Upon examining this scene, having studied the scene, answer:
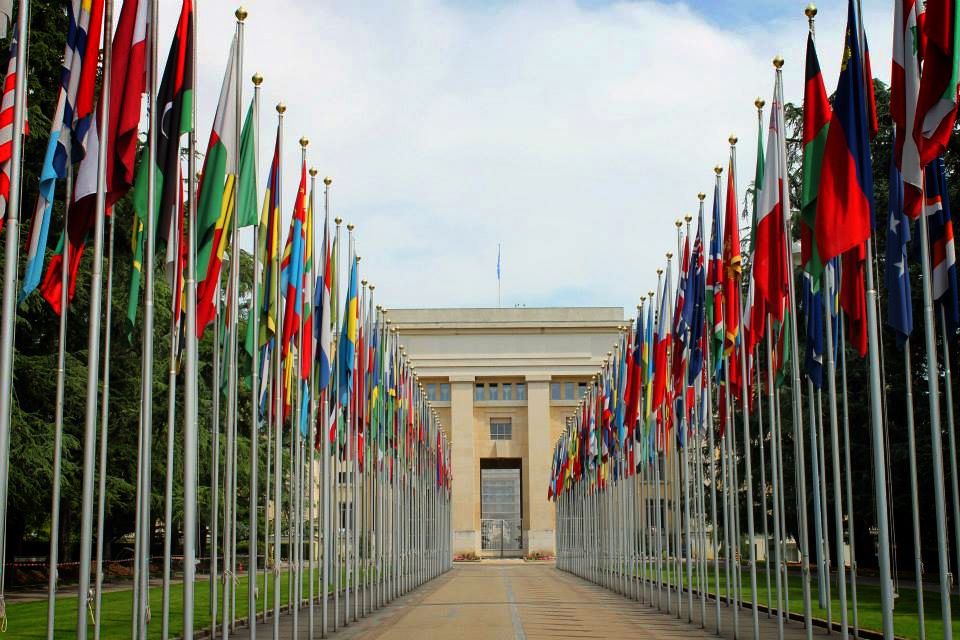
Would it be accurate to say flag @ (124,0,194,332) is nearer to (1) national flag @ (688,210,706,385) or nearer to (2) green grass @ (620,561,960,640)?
(2) green grass @ (620,561,960,640)

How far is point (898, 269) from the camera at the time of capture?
14.4 metres

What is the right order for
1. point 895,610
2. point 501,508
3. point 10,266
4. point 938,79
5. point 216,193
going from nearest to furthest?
point 10,266 → point 938,79 → point 216,193 → point 895,610 → point 501,508

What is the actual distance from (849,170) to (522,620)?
16.3m

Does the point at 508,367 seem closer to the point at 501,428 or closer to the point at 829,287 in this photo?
the point at 501,428

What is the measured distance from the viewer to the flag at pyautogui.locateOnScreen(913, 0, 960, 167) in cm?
1208

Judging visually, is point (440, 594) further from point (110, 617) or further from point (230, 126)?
point (230, 126)

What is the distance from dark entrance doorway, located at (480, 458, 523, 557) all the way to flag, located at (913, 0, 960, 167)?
3527 inches

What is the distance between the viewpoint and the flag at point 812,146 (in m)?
14.9

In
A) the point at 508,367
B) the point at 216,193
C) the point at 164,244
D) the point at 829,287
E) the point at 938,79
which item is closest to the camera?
the point at 938,79

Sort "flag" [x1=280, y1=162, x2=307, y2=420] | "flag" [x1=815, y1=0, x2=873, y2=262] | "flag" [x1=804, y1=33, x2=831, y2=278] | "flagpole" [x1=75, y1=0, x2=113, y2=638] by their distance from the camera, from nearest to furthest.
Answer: "flagpole" [x1=75, y1=0, x2=113, y2=638]
"flag" [x1=815, y1=0, x2=873, y2=262]
"flag" [x1=804, y1=33, x2=831, y2=278]
"flag" [x1=280, y1=162, x2=307, y2=420]

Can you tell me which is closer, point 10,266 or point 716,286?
point 10,266

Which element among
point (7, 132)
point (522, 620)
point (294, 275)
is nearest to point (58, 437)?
point (7, 132)

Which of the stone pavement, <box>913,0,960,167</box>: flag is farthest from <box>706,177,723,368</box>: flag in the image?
<box>913,0,960,167</box>: flag

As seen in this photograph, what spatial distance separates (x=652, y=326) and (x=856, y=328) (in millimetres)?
16253
